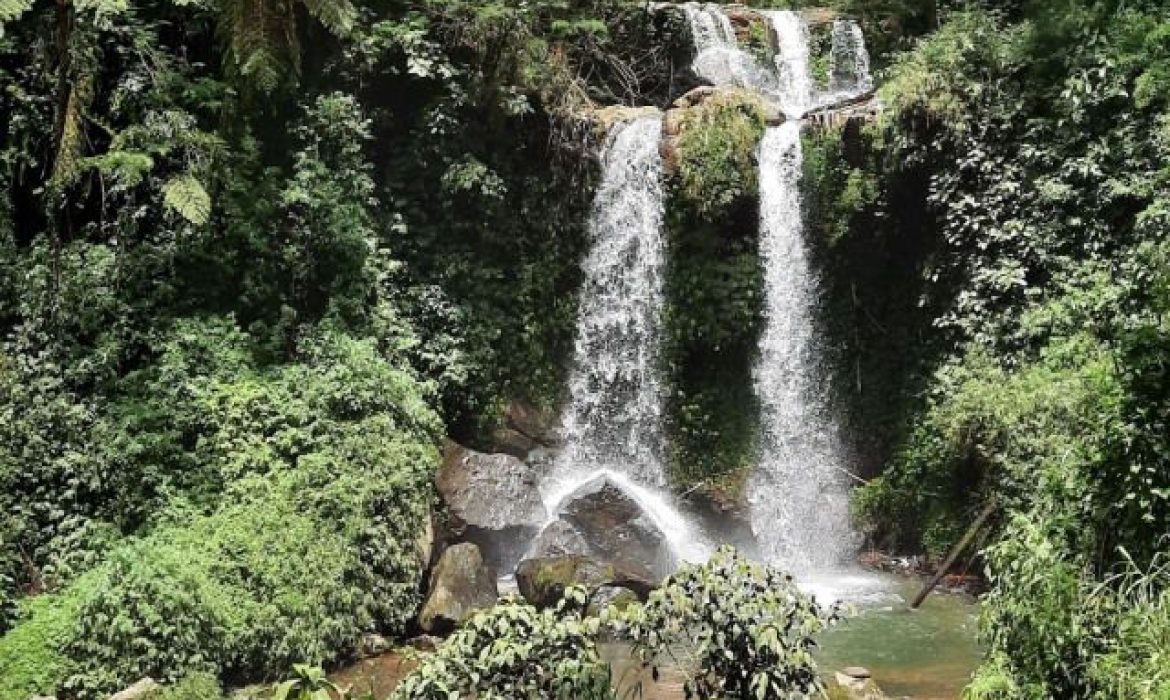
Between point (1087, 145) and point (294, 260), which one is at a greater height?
point (1087, 145)

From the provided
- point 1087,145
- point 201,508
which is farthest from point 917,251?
point 201,508

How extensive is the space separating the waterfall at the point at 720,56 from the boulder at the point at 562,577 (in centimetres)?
865

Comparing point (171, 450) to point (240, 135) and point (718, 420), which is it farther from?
point (718, 420)

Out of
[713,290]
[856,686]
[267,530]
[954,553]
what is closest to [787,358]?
[713,290]

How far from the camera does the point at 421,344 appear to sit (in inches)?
439

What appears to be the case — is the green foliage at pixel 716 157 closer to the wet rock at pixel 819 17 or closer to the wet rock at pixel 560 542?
the wet rock at pixel 819 17

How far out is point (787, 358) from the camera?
42.1 ft

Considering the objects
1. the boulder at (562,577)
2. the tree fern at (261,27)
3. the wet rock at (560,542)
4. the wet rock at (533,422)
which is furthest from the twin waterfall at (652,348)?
the tree fern at (261,27)

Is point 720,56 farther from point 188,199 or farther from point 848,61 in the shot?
point 188,199

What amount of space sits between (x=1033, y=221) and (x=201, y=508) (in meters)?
9.50

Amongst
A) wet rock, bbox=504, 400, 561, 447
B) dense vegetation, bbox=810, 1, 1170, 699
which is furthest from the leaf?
dense vegetation, bbox=810, 1, 1170, 699

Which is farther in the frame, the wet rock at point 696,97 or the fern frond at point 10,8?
the wet rock at point 696,97

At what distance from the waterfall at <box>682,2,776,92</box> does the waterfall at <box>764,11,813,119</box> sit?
24 centimetres

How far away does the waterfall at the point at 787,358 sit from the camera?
12570 millimetres
